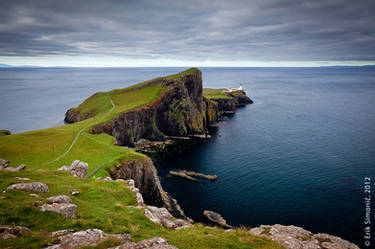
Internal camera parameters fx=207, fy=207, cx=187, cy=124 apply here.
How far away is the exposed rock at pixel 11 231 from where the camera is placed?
40.6 ft

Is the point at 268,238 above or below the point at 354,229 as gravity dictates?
above

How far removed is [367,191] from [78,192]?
208 feet

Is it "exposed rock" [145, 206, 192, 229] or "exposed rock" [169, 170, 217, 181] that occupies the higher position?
"exposed rock" [145, 206, 192, 229]

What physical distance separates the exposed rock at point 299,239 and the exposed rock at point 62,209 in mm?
18172

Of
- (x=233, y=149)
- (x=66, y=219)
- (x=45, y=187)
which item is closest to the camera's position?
(x=66, y=219)

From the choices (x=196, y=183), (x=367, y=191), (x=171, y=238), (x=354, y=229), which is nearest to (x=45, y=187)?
(x=171, y=238)

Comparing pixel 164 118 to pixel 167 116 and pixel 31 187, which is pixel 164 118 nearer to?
pixel 167 116

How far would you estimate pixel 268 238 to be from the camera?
65.8 feet

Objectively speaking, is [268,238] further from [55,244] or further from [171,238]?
[55,244]

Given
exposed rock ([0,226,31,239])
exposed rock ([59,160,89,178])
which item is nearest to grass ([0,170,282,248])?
exposed rock ([0,226,31,239])

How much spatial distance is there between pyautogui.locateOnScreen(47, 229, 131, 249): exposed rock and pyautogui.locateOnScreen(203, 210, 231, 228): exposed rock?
32.8 metres

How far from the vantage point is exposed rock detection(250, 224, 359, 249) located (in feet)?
65.3

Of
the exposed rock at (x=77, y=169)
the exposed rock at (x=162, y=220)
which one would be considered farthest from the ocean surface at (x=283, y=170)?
the exposed rock at (x=162, y=220)

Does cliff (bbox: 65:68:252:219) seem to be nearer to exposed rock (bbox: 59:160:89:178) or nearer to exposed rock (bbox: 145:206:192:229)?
exposed rock (bbox: 59:160:89:178)
